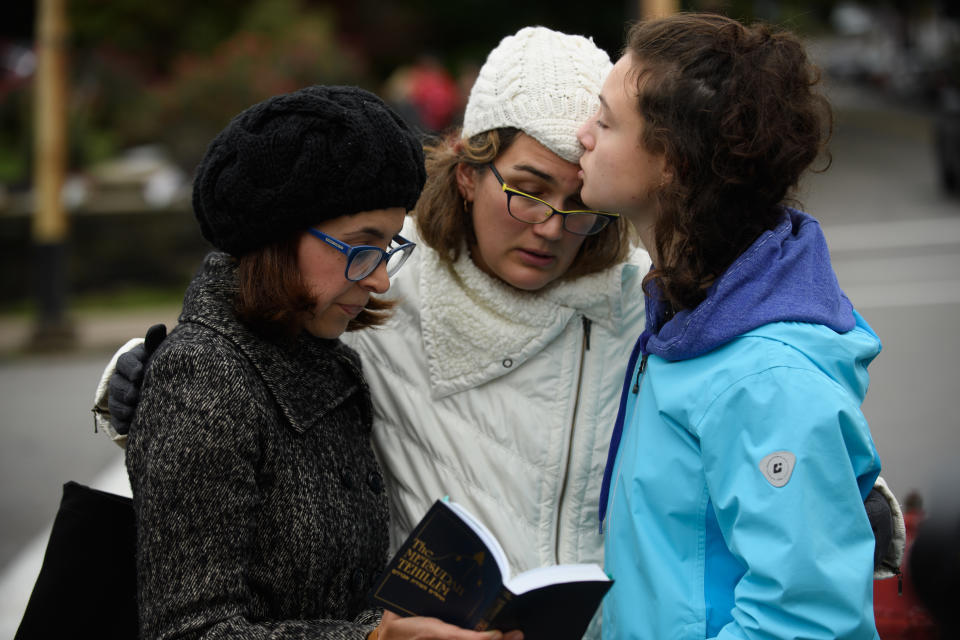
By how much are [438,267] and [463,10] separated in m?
23.5

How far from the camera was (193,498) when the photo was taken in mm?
1779

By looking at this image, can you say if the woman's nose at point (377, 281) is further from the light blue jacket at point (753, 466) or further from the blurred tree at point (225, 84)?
the blurred tree at point (225, 84)

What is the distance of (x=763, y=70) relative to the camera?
1.87 metres

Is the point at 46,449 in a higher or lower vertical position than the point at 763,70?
higher

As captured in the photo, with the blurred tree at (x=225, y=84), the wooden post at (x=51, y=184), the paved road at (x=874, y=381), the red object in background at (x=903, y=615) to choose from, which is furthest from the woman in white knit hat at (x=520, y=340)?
the blurred tree at (x=225, y=84)

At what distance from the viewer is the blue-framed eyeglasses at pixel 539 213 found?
7.98 feet

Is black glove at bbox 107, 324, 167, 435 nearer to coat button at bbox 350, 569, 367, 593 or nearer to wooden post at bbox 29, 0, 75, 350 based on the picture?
coat button at bbox 350, 569, 367, 593

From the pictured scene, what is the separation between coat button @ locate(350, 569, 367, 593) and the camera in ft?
6.83

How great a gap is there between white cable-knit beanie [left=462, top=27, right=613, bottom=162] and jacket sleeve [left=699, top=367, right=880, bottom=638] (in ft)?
2.96

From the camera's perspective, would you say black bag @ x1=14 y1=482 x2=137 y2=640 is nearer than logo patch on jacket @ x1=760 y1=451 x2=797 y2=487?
No

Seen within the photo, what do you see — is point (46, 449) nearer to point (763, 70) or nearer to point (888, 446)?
point (888, 446)

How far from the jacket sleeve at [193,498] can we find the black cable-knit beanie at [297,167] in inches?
Result: 11.1

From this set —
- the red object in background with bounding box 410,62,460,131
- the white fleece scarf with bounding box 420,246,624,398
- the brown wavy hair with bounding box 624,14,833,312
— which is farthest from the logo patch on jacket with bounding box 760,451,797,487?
the red object in background with bounding box 410,62,460,131

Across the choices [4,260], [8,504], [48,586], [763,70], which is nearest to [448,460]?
[48,586]
